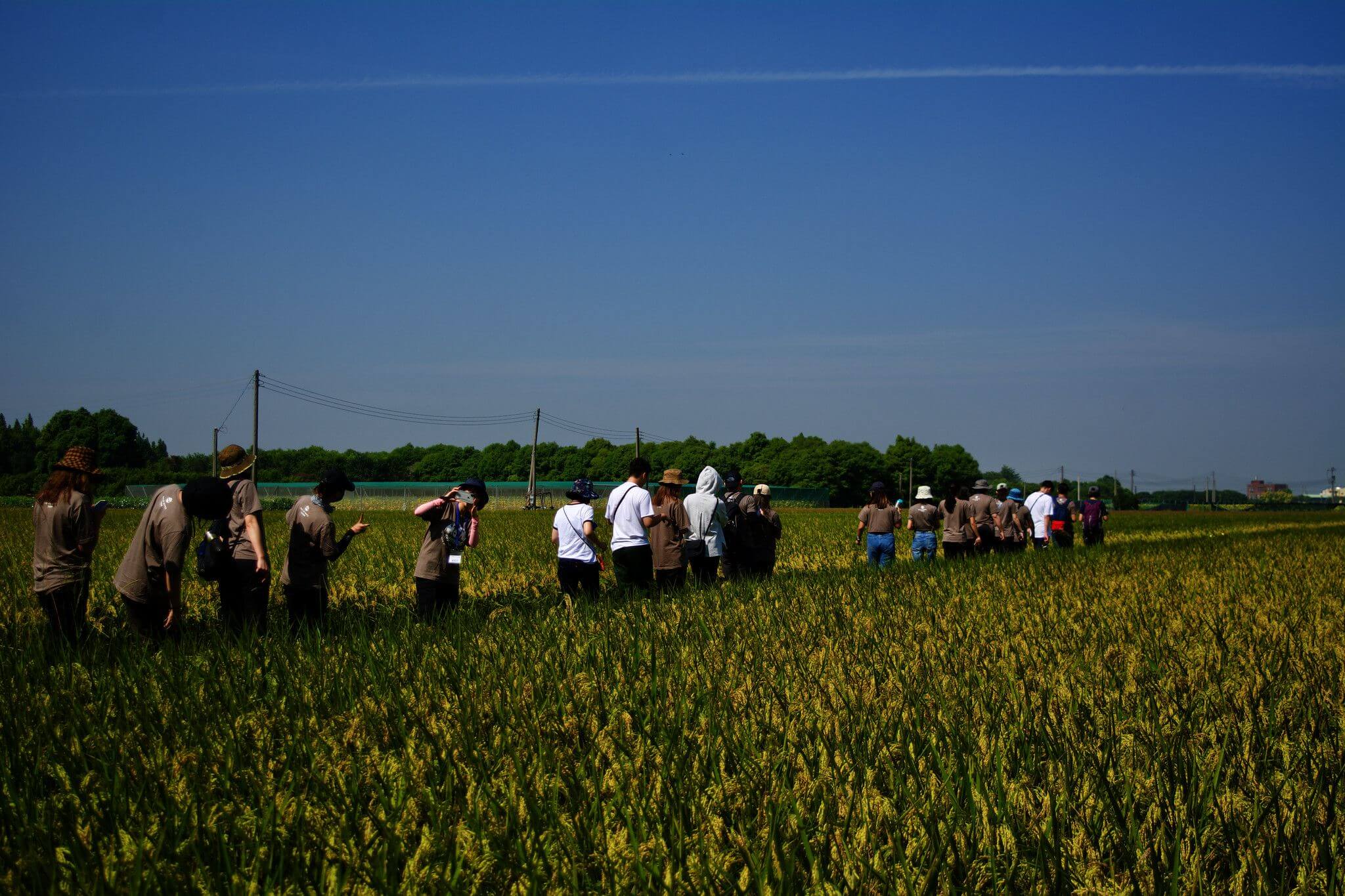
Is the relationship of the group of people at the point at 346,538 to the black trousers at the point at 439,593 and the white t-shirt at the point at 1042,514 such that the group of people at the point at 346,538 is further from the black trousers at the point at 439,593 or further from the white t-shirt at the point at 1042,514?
the white t-shirt at the point at 1042,514

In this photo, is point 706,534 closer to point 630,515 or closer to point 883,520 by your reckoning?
point 630,515

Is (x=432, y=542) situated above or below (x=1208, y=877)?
above

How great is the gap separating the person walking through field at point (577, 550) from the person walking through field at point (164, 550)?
3.67 metres

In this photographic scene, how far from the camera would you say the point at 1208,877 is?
273 centimetres

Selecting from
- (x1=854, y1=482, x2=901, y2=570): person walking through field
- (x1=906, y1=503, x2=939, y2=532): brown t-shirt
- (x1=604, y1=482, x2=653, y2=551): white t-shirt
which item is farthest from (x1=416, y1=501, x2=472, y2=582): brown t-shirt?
(x1=906, y1=503, x2=939, y2=532): brown t-shirt

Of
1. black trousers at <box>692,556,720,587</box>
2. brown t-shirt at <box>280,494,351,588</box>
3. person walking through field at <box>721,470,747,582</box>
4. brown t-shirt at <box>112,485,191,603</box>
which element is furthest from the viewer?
person walking through field at <box>721,470,747,582</box>

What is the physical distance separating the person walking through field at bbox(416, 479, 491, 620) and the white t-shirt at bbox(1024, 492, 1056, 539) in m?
12.3

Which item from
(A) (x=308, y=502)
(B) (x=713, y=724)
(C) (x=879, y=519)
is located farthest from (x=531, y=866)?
(C) (x=879, y=519)

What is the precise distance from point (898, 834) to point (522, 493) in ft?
289

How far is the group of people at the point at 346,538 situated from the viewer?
5.95 metres

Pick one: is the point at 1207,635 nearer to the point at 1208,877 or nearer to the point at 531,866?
the point at 1208,877

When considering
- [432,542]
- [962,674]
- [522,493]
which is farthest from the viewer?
[522,493]

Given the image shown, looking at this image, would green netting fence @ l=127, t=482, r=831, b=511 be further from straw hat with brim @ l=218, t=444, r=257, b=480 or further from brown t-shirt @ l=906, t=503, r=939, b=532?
straw hat with brim @ l=218, t=444, r=257, b=480

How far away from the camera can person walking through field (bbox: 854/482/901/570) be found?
13617mm
